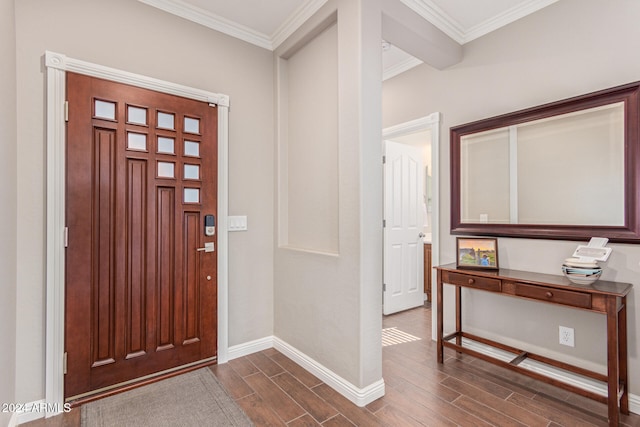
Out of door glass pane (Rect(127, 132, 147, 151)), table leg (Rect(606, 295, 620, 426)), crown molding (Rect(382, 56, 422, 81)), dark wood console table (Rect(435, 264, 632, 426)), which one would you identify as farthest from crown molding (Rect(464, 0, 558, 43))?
door glass pane (Rect(127, 132, 147, 151))

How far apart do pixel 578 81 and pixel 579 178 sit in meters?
0.67

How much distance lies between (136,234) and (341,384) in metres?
1.77

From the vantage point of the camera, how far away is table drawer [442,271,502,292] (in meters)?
2.25

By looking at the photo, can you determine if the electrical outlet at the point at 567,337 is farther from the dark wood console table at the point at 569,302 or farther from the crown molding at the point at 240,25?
the crown molding at the point at 240,25

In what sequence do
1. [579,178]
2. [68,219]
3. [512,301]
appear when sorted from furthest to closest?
1. [512,301]
2. [579,178]
3. [68,219]

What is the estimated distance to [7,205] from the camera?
5.51ft

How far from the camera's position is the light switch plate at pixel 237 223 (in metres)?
2.67

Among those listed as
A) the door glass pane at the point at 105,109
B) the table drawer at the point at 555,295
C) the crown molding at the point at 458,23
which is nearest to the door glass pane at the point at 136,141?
the door glass pane at the point at 105,109


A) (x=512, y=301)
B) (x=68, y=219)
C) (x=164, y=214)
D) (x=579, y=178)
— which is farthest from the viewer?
(x=512, y=301)

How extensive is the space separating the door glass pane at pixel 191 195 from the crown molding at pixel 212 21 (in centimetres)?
136

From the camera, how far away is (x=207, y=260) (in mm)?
2531

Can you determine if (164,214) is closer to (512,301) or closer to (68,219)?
(68,219)

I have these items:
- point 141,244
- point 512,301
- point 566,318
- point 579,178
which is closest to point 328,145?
point 141,244

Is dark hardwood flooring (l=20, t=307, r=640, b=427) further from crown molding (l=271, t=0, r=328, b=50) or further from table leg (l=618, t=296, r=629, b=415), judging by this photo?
crown molding (l=271, t=0, r=328, b=50)
